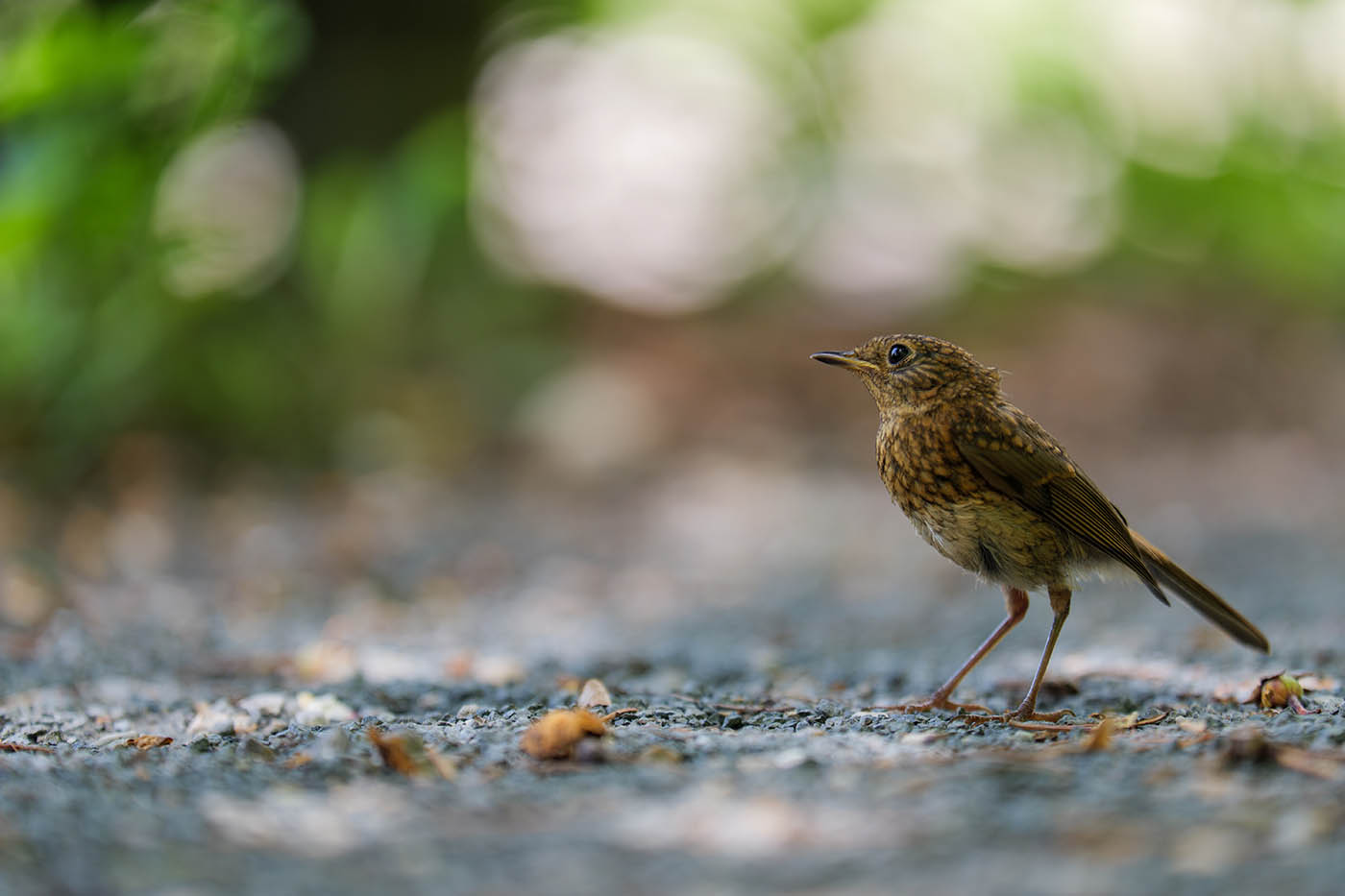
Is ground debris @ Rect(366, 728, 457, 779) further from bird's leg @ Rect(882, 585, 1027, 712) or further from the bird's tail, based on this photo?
the bird's tail

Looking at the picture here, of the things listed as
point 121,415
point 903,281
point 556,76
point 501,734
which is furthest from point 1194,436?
point 501,734

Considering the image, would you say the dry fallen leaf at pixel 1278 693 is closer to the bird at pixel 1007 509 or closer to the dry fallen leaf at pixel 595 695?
the bird at pixel 1007 509

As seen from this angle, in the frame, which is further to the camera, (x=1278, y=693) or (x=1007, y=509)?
(x=1007, y=509)

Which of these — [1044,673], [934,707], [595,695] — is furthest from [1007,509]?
[595,695]

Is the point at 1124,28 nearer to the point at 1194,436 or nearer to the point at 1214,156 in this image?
the point at 1214,156

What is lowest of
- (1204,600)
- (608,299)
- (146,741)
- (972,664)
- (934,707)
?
(146,741)

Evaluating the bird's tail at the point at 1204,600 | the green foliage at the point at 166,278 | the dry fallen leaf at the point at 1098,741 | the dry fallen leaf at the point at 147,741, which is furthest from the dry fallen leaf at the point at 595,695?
the green foliage at the point at 166,278

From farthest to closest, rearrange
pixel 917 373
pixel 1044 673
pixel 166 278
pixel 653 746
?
pixel 166 278 → pixel 917 373 → pixel 1044 673 → pixel 653 746

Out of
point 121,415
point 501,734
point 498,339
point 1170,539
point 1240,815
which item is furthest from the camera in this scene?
point 498,339

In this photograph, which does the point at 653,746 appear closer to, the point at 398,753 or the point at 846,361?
the point at 398,753
